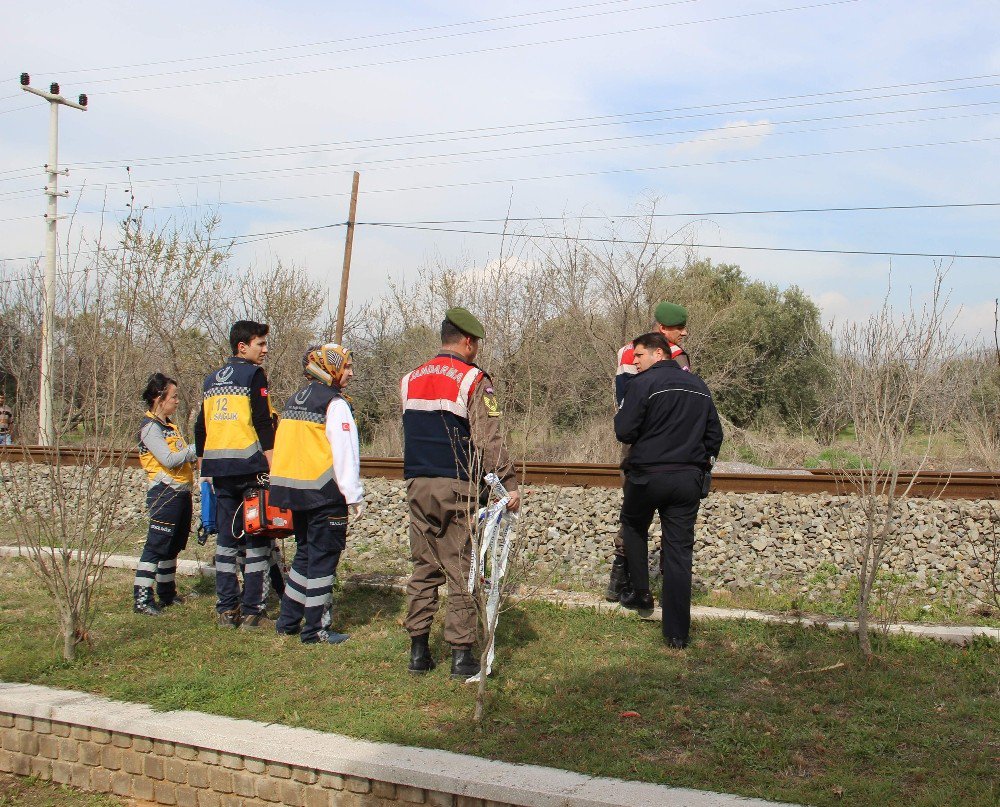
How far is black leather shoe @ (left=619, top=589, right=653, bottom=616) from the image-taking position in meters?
6.47

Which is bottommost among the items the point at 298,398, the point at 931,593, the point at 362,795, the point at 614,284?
the point at 362,795

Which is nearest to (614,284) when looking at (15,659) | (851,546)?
(851,546)

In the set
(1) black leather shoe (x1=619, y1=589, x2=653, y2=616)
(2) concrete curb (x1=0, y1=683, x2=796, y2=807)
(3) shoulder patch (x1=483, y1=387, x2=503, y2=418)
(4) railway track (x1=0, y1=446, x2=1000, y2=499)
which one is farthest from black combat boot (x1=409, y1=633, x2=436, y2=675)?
(4) railway track (x1=0, y1=446, x2=1000, y2=499)

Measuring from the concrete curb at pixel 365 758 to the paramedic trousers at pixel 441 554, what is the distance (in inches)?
43.8

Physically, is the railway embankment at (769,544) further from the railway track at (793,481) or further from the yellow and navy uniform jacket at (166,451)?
the yellow and navy uniform jacket at (166,451)

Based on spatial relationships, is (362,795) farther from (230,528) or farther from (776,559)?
(776,559)

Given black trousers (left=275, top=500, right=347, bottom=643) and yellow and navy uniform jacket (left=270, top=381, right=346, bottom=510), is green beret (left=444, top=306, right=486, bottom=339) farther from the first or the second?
black trousers (left=275, top=500, right=347, bottom=643)

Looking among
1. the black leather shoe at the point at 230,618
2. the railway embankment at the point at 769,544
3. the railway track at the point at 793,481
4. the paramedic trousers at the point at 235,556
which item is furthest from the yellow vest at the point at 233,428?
the railway track at the point at 793,481

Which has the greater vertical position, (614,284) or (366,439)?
(614,284)

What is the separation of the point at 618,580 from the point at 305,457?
2.43 m

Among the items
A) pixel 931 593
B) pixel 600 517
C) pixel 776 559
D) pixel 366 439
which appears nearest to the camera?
pixel 931 593

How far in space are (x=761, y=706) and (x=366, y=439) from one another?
20914mm

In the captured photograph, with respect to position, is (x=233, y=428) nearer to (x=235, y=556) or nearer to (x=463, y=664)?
(x=235, y=556)

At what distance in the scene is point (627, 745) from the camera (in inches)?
174
